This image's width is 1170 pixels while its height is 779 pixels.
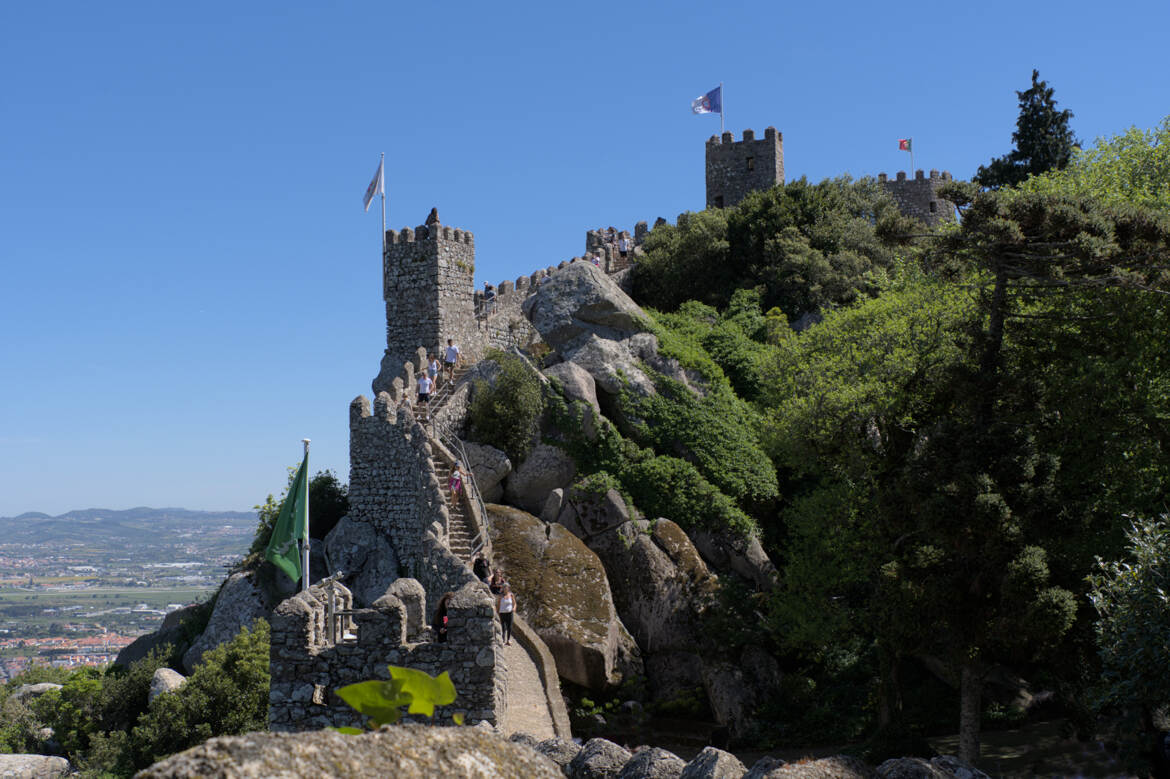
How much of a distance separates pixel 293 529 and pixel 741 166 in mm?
38759

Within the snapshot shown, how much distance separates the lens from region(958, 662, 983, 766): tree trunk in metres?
17.5

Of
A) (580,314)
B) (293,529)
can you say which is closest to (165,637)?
(293,529)

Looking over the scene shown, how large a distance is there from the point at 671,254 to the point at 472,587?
28315 millimetres

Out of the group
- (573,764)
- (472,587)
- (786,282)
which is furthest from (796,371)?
(573,764)

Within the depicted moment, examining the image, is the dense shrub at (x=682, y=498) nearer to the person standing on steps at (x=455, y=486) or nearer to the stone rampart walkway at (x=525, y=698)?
the person standing on steps at (x=455, y=486)

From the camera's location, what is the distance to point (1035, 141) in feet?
144

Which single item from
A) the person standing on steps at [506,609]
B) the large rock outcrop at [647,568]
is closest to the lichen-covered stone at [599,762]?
the person standing on steps at [506,609]

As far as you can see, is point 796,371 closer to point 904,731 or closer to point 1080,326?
point 1080,326

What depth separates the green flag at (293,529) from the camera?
63.8 feet

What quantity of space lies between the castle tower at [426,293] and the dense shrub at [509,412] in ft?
13.2

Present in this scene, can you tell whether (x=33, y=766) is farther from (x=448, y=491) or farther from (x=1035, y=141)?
(x=1035, y=141)

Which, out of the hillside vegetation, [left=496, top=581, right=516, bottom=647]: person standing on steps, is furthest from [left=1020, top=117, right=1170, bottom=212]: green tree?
[left=496, top=581, right=516, bottom=647]: person standing on steps

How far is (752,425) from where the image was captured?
30781mm

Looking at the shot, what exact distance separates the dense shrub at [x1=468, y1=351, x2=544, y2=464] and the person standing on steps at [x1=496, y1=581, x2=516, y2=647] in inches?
296
